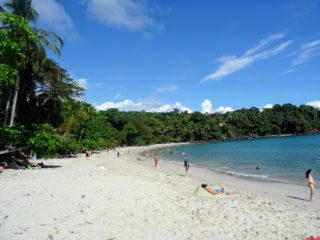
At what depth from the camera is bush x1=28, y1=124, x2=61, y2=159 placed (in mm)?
21844

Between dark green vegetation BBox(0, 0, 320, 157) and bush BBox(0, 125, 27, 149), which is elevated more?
dark green vegetation BBox(0, 0, 320, 157)

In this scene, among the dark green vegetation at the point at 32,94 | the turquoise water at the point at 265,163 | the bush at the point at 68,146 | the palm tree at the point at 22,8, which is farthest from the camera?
the bush at the point at 68,146

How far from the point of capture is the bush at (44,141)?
71.7ft

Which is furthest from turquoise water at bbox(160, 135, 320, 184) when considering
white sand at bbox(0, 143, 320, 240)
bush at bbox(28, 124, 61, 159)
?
bush at bbox(28, 124, 61, 159)

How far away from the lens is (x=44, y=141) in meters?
21.9

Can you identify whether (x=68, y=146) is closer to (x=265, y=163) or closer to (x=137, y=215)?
(x=265, y=163)

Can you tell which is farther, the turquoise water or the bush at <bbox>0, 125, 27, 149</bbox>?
the turquoise water

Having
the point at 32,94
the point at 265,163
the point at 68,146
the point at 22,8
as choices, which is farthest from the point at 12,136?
the point at 265,163

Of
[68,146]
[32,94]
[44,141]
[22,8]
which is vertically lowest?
[44,141]

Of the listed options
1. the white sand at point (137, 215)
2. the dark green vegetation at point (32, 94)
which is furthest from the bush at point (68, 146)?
the white sand at point (137, 215)

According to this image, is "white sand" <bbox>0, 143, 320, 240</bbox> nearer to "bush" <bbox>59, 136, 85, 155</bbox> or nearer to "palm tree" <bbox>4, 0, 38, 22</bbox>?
"palm tree" <bbox>4, 0, 38, 22</bbox>

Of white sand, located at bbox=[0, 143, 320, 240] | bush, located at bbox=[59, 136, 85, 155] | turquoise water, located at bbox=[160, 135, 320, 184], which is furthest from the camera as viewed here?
bush, located at bbox=[59, 136, 85, 155]

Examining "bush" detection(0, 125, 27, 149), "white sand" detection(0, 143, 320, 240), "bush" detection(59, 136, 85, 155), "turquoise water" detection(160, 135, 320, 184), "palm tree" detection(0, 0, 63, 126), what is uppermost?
"palm tree" detection(0, 0, 63, 126)

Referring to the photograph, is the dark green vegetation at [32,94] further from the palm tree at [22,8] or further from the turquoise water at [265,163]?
the turquoise water at [265,163]
